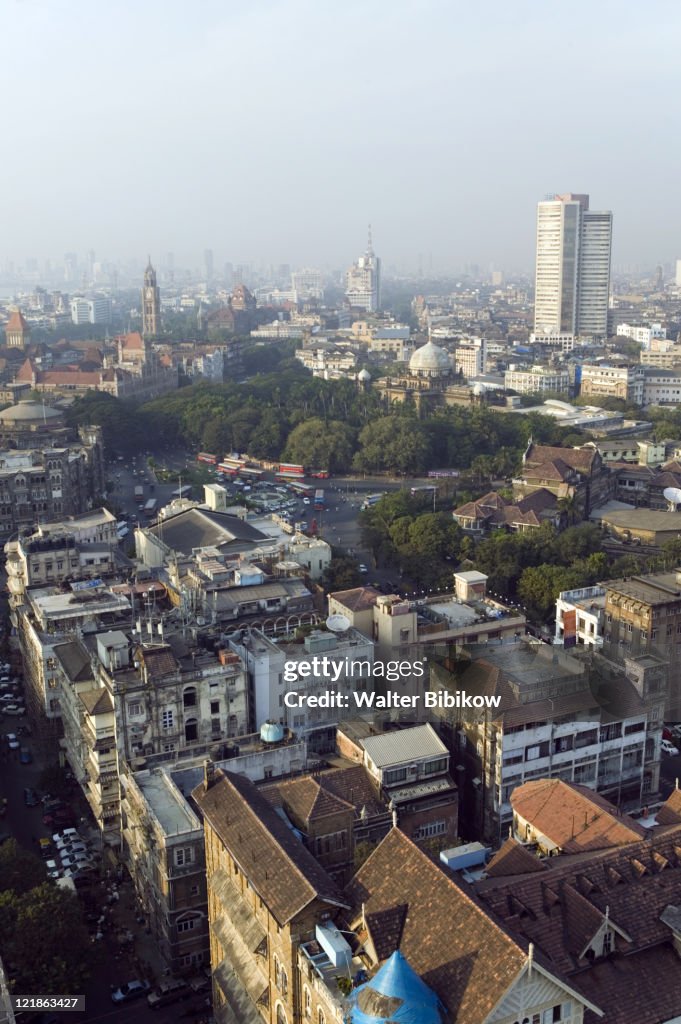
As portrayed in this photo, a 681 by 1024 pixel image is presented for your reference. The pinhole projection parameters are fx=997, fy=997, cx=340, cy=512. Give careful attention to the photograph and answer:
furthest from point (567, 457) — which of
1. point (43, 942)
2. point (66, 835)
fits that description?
point (43, 942)

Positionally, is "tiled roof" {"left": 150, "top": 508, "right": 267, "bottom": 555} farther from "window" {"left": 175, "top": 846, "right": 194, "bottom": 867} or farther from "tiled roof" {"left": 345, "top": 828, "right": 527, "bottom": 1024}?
"tiled roof" {"left": 345, "top": 828, "right": 527, "bottom": 1024}

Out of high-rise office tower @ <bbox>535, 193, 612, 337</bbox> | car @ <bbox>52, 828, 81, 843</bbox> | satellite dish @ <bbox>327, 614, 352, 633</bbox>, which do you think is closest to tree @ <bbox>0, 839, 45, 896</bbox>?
car @ <bbox>52, 828, 81, 843</bbox>

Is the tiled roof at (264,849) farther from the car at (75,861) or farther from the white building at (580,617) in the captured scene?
the white building at (580,617)

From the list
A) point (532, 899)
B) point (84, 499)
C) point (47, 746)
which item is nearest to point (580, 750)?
point (532, 899)

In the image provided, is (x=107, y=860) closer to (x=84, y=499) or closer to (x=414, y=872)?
(x=414, y=872)

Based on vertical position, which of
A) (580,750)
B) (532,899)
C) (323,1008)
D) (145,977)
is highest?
(532,899)

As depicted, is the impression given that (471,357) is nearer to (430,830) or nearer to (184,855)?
(430,830)
